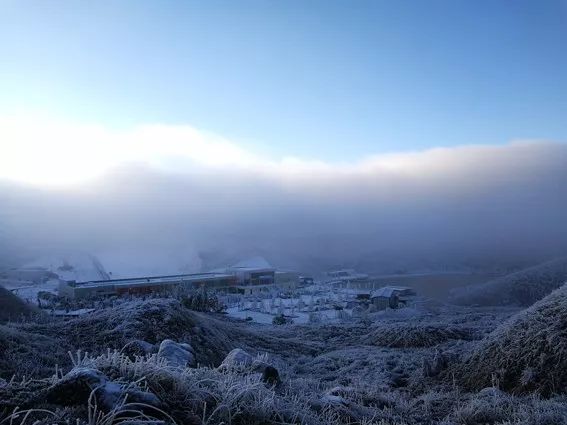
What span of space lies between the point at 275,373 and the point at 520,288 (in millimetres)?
55572

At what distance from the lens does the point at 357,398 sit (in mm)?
8125

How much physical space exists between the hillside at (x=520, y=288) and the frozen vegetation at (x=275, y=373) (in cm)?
3541

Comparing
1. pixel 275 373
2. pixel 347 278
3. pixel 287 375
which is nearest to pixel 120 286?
pixel 347 278

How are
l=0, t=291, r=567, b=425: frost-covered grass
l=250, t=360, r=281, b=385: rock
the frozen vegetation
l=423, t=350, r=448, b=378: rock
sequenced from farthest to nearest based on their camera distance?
l=423, t=350, r=448, b=378: rock, l=250, t=360, r=281, b=385: rock, l=0, t=291, r=567, b=425: frost-covered grass, the frozen vegetation

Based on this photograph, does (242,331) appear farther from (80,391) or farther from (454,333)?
(80,391)

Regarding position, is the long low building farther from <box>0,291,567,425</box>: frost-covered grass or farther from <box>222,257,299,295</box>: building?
<box>0,291,567,425</box>: frost-covered grass

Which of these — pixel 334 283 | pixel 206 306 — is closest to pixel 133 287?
pixel 206 306

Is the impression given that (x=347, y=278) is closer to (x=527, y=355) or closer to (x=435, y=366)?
(x=435, y=366)

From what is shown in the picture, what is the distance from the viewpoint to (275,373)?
Result: 8.48m

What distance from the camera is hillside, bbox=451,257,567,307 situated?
53469 mm

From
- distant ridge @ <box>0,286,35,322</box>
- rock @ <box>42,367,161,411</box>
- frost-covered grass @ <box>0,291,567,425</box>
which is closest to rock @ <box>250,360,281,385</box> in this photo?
frost-covered grass @ <box>0,291,567,425</box>

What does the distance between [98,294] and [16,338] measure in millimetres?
53757

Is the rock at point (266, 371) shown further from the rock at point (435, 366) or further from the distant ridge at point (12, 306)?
the distant ridge at point (12, 306)

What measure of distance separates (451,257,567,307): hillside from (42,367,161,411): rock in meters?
55.5
